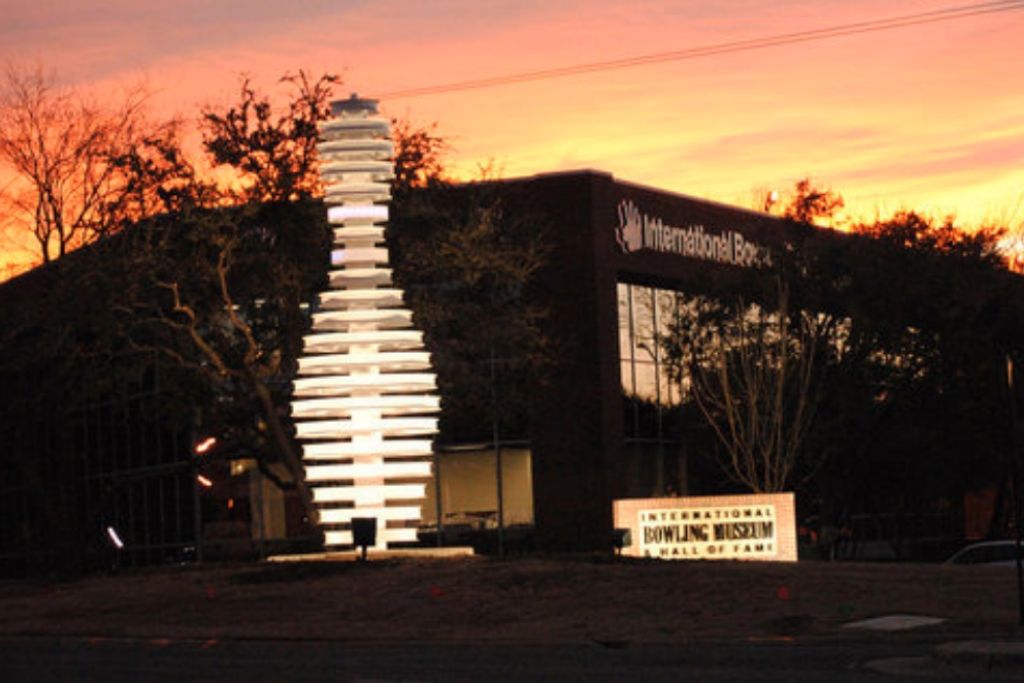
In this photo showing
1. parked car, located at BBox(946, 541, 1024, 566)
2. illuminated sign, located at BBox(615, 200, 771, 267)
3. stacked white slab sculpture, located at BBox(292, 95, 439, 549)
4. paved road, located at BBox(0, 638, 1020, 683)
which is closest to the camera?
paved road, located at BBox(0, 638, 1020, 683)

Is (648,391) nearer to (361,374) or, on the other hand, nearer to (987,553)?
(987,553)

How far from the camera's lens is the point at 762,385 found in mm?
48688

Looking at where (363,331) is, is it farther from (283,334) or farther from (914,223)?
(914,223)

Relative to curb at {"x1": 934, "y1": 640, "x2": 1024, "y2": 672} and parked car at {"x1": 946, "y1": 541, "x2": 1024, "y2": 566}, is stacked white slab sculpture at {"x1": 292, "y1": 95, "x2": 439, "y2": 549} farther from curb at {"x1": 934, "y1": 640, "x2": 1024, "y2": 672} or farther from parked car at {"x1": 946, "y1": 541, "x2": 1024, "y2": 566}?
curb at {"x1": 934, "y1": 640, "x2": 1024, "y2": 672}

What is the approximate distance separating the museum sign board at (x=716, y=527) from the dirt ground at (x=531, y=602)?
22.4ft

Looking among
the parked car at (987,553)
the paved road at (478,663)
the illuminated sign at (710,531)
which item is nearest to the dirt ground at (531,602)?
the paved road at (478,663)

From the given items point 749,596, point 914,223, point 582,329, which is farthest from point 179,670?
point 914,223

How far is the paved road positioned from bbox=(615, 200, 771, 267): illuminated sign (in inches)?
1286

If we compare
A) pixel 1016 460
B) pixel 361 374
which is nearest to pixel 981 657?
pixel 1016 460

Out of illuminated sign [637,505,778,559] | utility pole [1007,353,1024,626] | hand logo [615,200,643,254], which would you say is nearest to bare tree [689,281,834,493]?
hand logo [615,200,643,254]

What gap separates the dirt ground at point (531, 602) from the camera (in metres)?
22.8

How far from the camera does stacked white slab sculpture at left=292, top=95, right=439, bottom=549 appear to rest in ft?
107

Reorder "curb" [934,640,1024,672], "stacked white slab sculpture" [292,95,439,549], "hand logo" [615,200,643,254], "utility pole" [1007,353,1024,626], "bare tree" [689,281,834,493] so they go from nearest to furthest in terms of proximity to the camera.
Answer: "curb" [934,640,1024,672]
"utility pole" [1007,353,1024,626]
"stacked white slab sculpture" [292,95,439,549]
"bare tree" [689,281,834,493]
"hand logo" [615,200,643,254]

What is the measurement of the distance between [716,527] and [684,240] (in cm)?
2221
